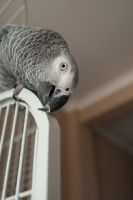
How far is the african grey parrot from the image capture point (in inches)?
24.3

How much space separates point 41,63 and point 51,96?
13cm

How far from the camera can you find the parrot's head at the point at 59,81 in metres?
0.60

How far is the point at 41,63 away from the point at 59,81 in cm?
10

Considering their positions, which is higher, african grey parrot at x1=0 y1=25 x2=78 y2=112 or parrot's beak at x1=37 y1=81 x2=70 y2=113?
african grey parrot at x1=0 y1=25 x2=78 y2=112

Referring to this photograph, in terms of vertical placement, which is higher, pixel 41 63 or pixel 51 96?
pixel 41 63

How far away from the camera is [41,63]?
675 millimetres

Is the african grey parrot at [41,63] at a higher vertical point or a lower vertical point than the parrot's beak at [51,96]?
higher

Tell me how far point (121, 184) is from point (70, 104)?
100 cm

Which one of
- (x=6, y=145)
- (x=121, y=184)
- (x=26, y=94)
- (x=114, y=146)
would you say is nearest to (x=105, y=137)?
(x=114, y=146)

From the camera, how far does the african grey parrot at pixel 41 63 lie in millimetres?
616

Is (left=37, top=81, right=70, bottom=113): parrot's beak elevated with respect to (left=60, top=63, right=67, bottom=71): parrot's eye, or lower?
lower

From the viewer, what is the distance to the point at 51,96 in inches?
24.2

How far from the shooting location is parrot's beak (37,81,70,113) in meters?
→ 0.57

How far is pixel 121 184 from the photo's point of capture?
2.16 m
